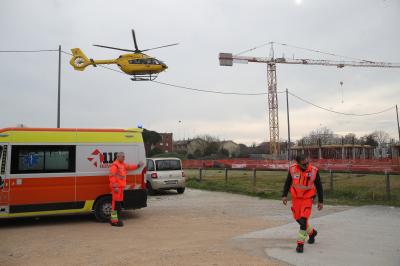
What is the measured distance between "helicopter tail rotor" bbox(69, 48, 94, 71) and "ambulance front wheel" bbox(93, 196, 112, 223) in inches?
407

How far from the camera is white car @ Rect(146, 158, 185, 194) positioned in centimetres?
1712

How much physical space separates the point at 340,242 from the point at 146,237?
3.70m

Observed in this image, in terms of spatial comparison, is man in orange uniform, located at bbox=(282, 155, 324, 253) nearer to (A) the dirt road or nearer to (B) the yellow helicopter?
(A) the dirt road

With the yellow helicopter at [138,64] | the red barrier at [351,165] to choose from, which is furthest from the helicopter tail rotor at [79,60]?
the red barrier at [351,165]

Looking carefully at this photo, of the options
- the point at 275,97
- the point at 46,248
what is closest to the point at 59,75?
the point at 46,248

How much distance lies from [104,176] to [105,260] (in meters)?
4.15

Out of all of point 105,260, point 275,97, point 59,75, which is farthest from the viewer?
point 275,97

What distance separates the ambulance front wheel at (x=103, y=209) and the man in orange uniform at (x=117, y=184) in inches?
19.3

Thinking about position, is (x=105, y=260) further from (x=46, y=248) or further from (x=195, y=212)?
(x=195, y=212)

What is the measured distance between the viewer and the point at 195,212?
11.4 m

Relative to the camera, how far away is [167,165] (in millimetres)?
17703

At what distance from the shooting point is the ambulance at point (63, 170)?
29.8ft

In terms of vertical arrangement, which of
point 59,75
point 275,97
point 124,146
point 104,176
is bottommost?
point 104,176

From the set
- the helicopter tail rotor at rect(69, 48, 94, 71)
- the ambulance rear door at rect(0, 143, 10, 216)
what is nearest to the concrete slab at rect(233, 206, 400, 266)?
the ambulance rear door at rect(0, 143, 10, 216)
